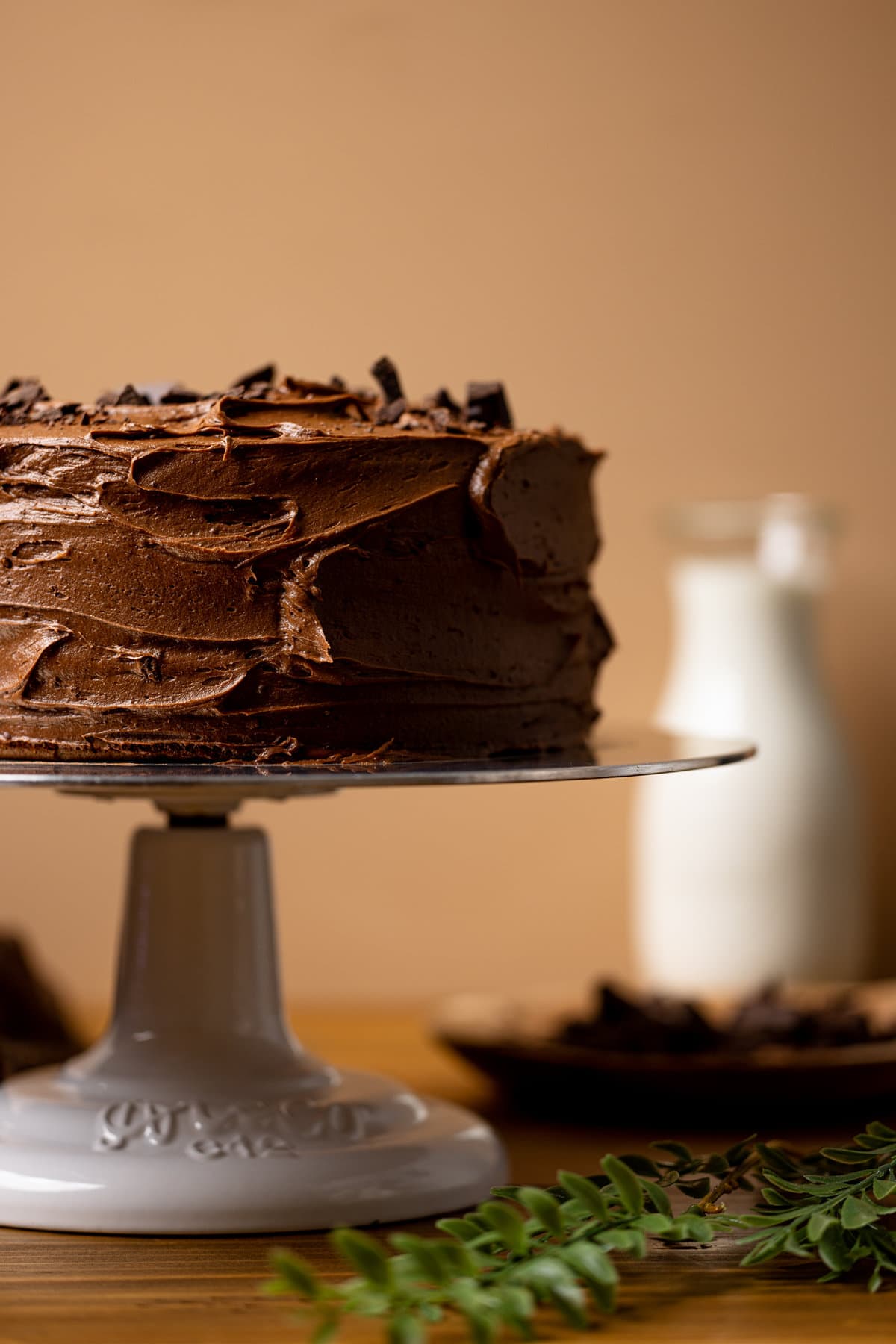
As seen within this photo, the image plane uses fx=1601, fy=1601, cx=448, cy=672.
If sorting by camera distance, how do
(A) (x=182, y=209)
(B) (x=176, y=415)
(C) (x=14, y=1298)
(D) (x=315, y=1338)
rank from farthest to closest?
(A) (x=182, y=209), (B) (x=176, y=415), (C) (x=14, y=1298), (D) (x=315, y=1338)

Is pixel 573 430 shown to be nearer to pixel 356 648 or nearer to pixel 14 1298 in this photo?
pixel 356 648

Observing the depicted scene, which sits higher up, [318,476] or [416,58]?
[416,58]

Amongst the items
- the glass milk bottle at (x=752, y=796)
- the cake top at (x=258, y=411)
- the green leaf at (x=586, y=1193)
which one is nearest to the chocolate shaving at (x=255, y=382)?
the cake top at (x=258, y=411)

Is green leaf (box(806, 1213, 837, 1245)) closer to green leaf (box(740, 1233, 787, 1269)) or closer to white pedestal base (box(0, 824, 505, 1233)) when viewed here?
green leaf (box(740, 1233, 787, 1269))

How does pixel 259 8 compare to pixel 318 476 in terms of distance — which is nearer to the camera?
pixel 318 476

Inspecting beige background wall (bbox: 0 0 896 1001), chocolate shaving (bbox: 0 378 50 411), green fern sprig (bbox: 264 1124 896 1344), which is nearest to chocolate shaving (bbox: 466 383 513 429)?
chocolate shaving (bbox: 0 378 50 411)

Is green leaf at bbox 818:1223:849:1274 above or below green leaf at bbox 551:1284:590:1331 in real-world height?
below

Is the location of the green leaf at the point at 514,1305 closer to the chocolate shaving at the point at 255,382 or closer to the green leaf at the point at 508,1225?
the green leaf at the point at 508,1225

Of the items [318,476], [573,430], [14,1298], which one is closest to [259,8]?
[573,430]
